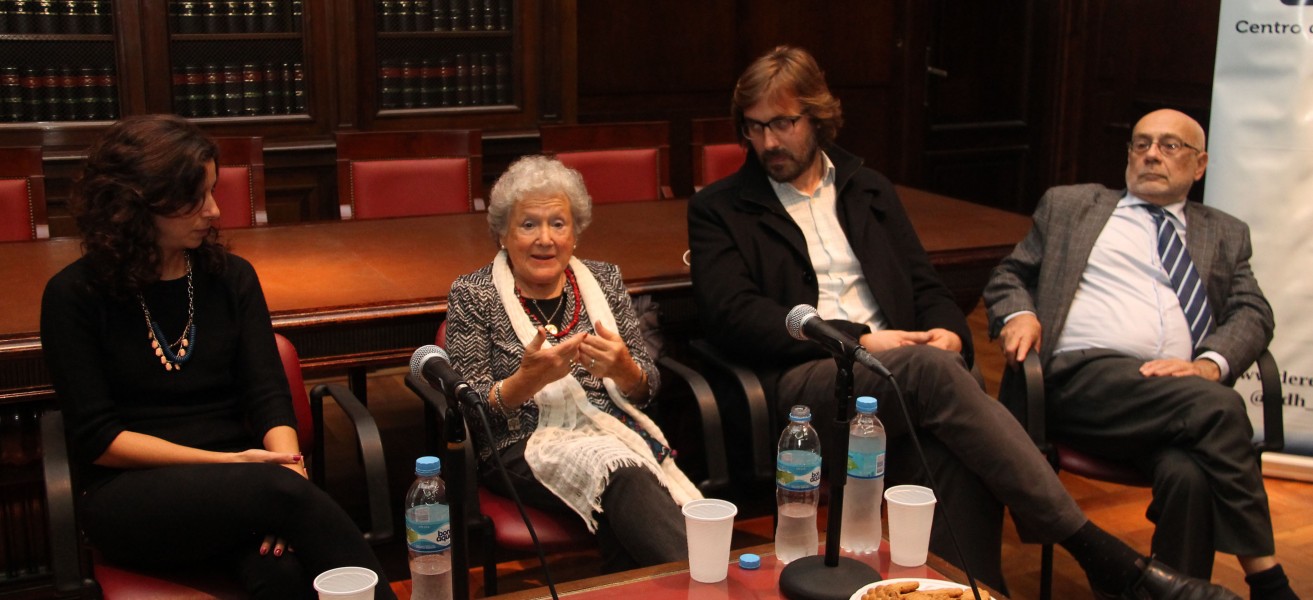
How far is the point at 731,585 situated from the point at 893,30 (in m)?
5.28

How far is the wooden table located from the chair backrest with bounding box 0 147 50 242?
92.2 inches

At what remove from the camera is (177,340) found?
2.38m

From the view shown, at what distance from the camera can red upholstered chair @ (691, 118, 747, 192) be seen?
15.1 feet

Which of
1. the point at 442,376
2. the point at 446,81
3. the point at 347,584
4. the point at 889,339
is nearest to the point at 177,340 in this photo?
the point at 347,584

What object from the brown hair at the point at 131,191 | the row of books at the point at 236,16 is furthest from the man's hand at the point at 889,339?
the row of books at the point at 236,16

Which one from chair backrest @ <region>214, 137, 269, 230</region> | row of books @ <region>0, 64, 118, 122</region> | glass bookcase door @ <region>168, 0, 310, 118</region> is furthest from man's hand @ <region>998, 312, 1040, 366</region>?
row of books @ <region>0, 64, 118, 122</region>

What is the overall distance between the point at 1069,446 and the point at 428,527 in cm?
171

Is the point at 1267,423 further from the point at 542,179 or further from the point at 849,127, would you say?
the point at 849,127

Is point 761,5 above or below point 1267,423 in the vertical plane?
above

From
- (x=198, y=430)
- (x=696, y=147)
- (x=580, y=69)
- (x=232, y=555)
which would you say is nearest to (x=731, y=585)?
(x=232, y=555)

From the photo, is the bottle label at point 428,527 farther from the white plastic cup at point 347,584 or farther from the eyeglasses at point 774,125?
the eyeglasses at point 774,125

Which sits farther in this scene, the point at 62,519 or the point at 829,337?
the point at 62,519

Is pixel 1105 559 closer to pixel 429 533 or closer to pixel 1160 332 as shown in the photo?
pixel 1160 332

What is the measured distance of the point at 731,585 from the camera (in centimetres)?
203
